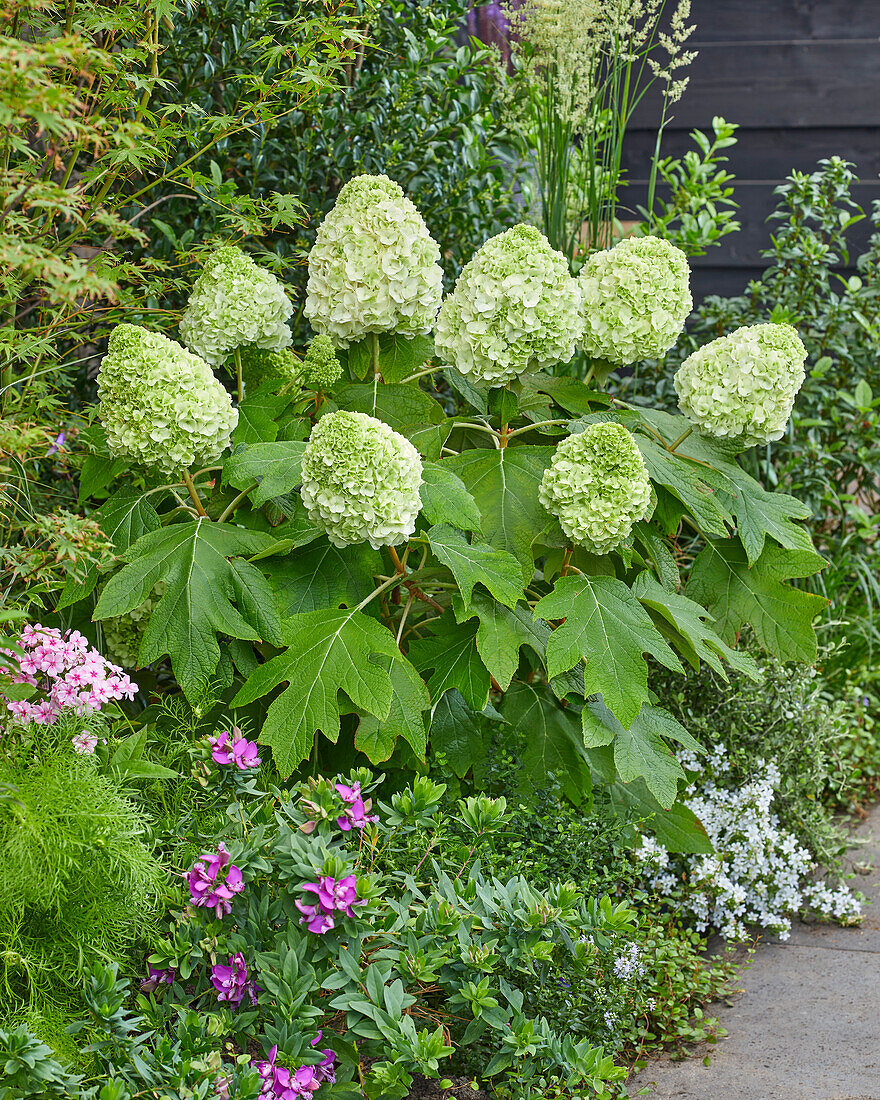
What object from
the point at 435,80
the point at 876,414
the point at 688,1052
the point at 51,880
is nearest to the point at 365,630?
the point at 51,880

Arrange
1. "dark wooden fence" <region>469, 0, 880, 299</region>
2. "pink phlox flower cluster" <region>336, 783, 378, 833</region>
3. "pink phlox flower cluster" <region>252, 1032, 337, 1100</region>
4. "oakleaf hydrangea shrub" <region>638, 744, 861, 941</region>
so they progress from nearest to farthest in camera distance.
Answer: "pink phlox flower cluster" <region>252, 1032, 337, 1100</region> < "pink phlox flower cluster" <region>336, 783, 378, 833</region> < "oakleaf hydrangea shrub" <region>638, 744, 861, 941</region> < "dark wooden fence" <region>469, 0, 880, 299</region>

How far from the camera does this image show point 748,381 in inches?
82.1

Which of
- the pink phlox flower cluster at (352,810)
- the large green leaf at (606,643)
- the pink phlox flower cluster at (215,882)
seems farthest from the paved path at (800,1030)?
the pink phlox flower cluster at (215,882)

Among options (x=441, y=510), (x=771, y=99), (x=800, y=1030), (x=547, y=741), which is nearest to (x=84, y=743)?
(x=441, y=510)

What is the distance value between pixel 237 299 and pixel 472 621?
89 cm

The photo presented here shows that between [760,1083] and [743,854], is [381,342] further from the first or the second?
[760,1083]

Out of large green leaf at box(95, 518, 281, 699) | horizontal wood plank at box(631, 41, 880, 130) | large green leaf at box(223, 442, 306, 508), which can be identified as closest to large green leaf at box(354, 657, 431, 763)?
large green leaf at box(95, 518, 281, 699)

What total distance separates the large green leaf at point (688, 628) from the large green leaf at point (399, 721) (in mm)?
512

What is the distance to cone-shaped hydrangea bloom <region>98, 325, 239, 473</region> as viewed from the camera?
5.98 feet

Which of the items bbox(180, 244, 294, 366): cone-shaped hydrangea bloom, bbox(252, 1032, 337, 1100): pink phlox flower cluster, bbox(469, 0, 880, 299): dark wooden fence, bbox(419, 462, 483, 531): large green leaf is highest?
bbox(469, 0, 880, 299): dark wooden fence

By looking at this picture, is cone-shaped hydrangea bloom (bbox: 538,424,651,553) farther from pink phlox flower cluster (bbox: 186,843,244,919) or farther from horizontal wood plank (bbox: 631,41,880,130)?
horizontal wood plank (bbox: 631,41,880,130)

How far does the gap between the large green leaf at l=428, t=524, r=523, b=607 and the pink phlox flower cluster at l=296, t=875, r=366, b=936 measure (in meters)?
0.59

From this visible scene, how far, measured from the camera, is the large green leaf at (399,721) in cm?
176

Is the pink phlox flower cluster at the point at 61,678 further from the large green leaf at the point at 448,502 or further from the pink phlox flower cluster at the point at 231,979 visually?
the large green leaf at the point at 448,502
